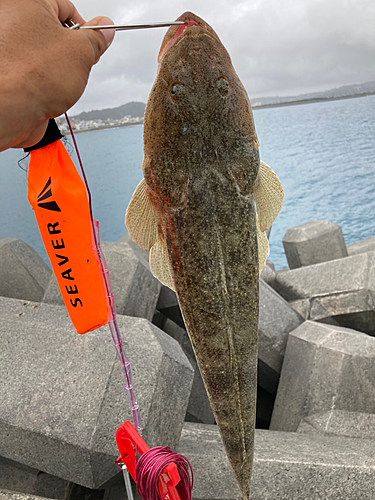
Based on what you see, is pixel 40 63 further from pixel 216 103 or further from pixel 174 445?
pixel 174 445

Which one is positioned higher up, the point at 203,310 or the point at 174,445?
the point at 203,310

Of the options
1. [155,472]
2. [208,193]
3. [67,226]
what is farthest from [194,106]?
[155,472]

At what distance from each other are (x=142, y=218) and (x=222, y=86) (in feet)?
1.42

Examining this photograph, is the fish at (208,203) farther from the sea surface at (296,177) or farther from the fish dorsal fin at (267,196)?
the sea surface at (296,177)

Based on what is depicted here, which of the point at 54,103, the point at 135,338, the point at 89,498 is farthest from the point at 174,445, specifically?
the point at 54,103

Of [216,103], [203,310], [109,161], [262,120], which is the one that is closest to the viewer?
[216,103]

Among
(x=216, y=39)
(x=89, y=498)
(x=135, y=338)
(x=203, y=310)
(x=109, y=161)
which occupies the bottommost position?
(x=109, y=161)

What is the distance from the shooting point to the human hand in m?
0.86

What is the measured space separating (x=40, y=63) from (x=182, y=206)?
0.47 m

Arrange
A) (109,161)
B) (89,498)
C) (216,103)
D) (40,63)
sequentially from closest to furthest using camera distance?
(40,63) < (216,103) < (89,498) < (109,161)

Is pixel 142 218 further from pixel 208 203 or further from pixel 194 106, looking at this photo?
pixel 194 106

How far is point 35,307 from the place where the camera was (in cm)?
274

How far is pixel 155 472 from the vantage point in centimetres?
136

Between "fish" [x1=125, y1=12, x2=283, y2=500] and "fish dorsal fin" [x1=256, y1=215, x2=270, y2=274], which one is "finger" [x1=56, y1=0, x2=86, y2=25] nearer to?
"fish" [x1=125, y1=12, x2=283, y2=500]
